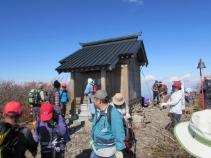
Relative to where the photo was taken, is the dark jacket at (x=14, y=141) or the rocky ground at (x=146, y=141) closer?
the dark jacket at (x=14, y=141)

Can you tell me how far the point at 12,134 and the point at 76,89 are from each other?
482 inches

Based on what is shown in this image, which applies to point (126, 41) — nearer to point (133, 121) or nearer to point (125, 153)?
point (133, 121)

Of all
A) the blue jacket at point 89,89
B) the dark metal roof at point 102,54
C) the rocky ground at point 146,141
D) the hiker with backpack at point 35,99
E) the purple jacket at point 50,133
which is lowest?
the rocky ground at point 146,141

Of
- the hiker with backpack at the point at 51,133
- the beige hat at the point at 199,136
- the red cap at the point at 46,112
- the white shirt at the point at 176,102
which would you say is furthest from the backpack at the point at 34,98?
the beige hat at the point at 199,136

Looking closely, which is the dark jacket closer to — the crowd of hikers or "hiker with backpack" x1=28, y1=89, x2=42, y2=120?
the crowd of hikers

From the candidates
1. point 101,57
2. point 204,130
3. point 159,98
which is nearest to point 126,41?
point 101,57

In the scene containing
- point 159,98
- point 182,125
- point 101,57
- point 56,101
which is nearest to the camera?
point 182,125

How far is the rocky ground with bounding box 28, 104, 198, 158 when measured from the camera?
7086 millimetres

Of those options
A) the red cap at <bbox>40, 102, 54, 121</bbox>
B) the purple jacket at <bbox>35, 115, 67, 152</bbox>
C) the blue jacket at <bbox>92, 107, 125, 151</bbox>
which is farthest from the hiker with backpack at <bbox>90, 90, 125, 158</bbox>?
the red cap at <bbox>40, 102, 54, 121</bbox>

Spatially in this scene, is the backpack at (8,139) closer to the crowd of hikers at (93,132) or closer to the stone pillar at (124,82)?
the crowd of hikers at (93,132)

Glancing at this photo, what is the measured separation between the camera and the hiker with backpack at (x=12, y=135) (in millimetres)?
3414

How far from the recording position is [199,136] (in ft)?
6.07

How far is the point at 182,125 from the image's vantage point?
225 centimetres

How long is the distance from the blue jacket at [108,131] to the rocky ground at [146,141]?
8.52ft
